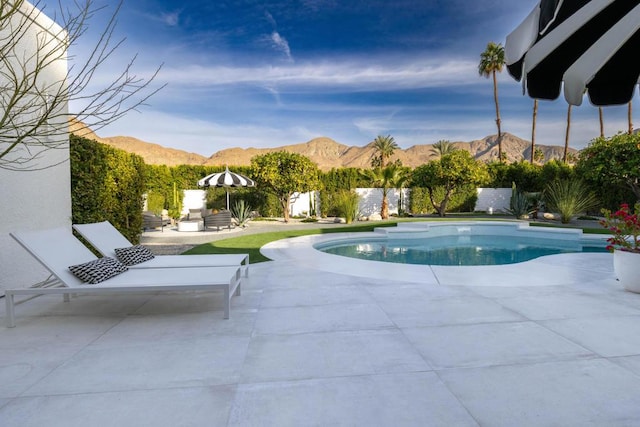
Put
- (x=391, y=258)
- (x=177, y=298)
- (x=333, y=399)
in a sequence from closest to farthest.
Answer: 1. (x=333, y=399)
2. (x=177, y=298)
3. (x=391, y=258)

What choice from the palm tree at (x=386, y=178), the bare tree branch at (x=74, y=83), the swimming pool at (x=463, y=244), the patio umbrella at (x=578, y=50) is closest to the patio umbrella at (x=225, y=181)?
the swimming pool at (x=463, y=244)

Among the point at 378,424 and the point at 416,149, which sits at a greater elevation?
the point at 416,149

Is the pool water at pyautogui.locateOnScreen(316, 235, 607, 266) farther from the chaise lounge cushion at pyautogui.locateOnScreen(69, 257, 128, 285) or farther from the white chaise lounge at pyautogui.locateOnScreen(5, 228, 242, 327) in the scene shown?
the chaise lounge cushion at pyautogui.locateOnScreen(69, 257, 128, 285)

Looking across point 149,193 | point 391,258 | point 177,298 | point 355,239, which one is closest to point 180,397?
point 177,298

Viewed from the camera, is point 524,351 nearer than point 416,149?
Yes

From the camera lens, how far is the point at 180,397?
2289 mm

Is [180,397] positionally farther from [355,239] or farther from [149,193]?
[149,193]

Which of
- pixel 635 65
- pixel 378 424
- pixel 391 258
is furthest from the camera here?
pixel 391 258

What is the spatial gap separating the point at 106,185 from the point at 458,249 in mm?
8922

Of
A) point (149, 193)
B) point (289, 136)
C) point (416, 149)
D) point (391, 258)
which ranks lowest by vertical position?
point (391, 258)

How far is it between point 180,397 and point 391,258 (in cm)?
729

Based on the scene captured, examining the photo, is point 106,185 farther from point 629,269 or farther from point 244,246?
point 629,269

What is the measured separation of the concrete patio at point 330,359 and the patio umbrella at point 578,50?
199 cm

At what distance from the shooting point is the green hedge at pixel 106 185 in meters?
6.38
